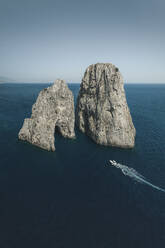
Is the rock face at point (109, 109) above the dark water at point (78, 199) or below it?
above

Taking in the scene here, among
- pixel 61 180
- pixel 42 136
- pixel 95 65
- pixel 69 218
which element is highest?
pixel 95 65

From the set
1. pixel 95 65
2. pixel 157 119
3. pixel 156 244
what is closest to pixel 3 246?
pixel 156 244

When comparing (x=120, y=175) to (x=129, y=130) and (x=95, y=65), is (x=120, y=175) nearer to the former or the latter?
(x=129, y=130)

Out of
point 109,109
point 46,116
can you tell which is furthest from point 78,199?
point 109,109

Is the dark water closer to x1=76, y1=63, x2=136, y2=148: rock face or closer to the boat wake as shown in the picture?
the boat wake

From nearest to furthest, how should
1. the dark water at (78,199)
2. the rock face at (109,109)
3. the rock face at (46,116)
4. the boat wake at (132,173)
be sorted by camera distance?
the dark water at (78,199) < the boat wake at (132,173) < the rock face at (46,116) < the rock face at (109,109)

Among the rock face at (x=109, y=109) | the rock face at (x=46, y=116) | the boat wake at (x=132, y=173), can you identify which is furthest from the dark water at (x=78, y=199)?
the rock face at (x=109, y=109)

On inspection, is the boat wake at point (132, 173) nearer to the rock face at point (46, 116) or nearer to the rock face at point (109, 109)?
the rock face at point (109, 109)
